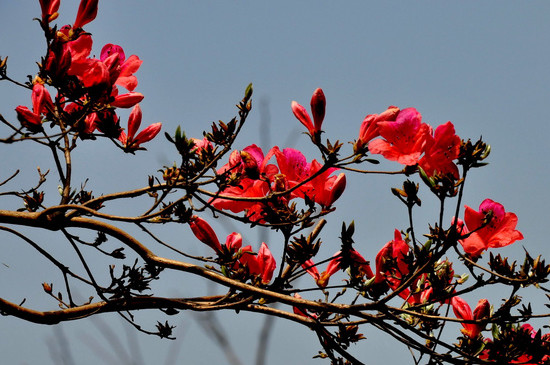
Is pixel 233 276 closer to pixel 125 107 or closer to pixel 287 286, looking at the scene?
pixel 287 286

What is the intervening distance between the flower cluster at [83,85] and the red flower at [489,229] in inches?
49.7

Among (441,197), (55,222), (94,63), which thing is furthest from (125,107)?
(441,197)

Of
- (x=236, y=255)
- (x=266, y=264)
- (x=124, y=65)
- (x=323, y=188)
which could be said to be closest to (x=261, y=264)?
(x=266, y=264)

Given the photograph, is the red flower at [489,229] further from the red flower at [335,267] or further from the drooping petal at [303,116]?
the drooping petal at [303,116]

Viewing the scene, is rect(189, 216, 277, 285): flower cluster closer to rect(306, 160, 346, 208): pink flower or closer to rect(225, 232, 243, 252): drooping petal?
rect(225, 232, 243, 252): drooping petal

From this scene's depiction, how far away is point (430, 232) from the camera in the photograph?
6.13 ft

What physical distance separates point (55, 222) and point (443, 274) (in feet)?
4.74

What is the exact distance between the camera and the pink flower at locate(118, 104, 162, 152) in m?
2.16

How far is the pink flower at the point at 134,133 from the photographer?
7.08 feet

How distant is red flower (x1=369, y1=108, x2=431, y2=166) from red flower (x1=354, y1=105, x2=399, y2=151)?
27 millimetres

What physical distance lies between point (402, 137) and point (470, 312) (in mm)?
770

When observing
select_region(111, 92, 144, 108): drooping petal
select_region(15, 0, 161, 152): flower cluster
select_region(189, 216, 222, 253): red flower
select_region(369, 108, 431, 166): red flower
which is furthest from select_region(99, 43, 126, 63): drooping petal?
select_region(369, 108, 431, 166): red flower

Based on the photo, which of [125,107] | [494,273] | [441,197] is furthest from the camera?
[125,107]

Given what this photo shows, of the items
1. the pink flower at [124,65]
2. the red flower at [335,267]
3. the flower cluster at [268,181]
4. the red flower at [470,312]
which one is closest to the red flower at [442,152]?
the flower cluster at [268,181]
